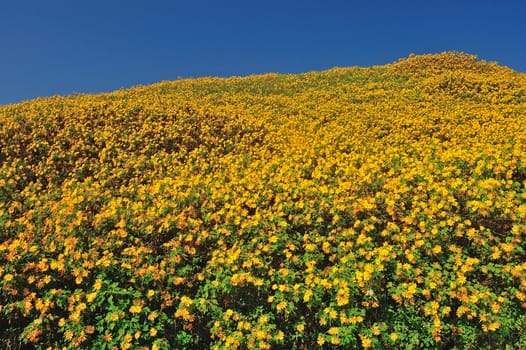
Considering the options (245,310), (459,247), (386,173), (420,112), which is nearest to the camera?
(245,310)

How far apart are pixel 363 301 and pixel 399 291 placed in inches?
20.5

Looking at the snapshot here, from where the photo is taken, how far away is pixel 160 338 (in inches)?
213

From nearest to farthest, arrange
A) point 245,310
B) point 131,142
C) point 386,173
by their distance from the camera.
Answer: point 245,310, point 386,173, point 131,142

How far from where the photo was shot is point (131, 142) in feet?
41.7

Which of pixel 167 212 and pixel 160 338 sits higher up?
pixel 167 212

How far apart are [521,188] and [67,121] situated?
A: 14.0m

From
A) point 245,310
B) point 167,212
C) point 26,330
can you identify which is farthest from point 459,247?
point 26,330

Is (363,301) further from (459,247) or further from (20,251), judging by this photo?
(20,251)

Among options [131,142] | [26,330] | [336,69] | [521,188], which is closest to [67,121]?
[131,142]

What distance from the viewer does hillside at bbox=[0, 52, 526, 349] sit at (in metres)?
5.41

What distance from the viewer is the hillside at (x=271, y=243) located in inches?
213

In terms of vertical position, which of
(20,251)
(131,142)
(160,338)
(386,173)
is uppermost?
(131,142)

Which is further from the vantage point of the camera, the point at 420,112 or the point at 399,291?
the point at 420,112

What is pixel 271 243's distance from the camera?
267 inches
